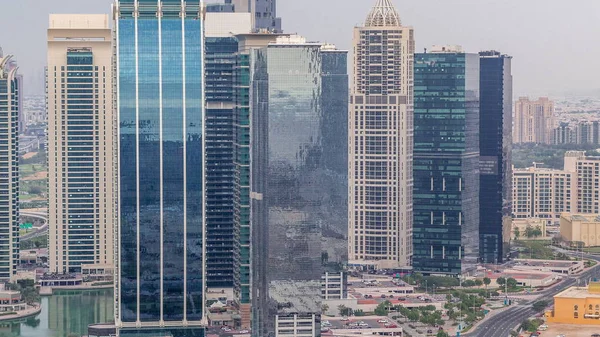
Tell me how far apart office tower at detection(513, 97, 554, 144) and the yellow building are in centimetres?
2513

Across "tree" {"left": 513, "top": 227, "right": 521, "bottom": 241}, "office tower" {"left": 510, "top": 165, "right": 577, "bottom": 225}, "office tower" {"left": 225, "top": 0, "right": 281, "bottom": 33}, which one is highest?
"office tower" {"left": 225, "top": 0, "right": 281, "bottom": 33}

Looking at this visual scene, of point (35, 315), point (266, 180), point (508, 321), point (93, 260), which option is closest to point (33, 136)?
point (93, 260)

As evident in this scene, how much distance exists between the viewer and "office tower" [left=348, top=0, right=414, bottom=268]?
1264 inches

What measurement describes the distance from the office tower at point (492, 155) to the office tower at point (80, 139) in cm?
729

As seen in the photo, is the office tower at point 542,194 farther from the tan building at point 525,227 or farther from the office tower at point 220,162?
the office tower at point 220,162

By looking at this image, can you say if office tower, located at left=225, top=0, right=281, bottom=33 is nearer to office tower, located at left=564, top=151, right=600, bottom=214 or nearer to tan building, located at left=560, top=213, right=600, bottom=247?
tan building, located at left=560, top=213, right=600, bottom=247

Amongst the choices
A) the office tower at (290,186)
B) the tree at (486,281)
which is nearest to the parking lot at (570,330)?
the office tower at (290,186)

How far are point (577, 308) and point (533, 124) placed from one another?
28707 mm

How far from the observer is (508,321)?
26.6m

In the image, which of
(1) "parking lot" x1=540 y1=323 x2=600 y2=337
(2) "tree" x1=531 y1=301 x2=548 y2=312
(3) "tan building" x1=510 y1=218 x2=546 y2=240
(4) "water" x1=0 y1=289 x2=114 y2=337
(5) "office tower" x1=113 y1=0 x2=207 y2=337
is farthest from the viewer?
(3) "tan building" x1=510 y1=218 x2=546 y2=240

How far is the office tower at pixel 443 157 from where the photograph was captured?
101 ft

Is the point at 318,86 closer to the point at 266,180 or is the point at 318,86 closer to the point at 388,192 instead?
the point at 266,180

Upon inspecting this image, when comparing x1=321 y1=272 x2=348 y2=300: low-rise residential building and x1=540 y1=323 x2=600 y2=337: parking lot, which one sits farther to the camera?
x1=321 y1=272 x2=348 y2=300: low-rise residential building

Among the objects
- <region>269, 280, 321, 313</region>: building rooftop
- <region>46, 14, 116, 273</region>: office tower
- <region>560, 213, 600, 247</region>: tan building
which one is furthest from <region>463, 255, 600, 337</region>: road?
<region>46, 14, 116, 273</region>: office tower
